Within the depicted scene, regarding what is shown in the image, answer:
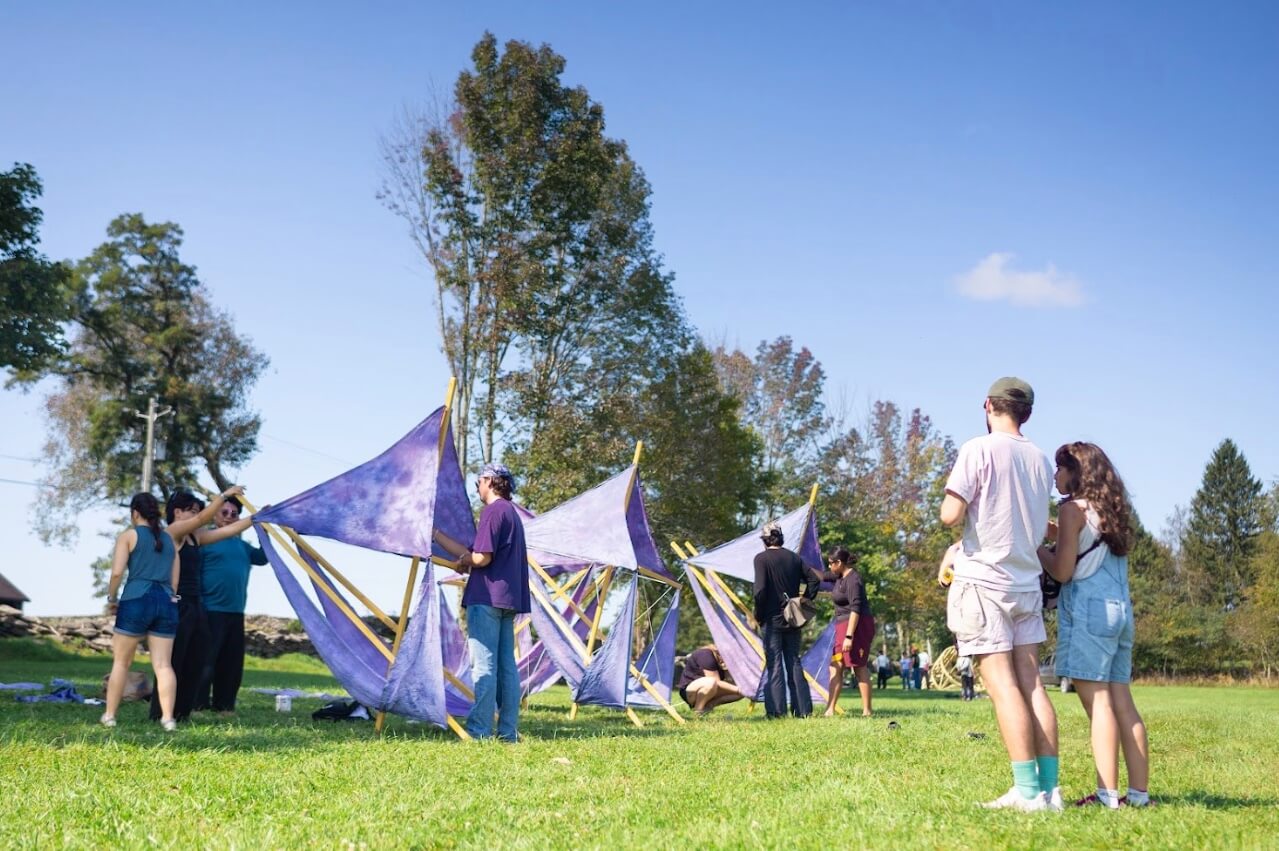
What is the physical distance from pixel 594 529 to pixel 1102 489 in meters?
7.24

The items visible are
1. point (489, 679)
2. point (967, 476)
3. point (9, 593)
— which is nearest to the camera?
point (967, 476)

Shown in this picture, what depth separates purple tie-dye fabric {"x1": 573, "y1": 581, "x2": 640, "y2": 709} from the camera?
447 inches

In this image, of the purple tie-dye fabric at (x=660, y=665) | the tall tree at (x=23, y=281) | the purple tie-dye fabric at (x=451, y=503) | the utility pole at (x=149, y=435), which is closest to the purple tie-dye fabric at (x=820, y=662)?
the purple tie-dye fabric at (x=660, y=665)

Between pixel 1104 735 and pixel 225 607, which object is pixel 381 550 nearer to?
pixel 225 607

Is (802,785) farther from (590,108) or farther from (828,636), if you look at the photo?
(590,108)

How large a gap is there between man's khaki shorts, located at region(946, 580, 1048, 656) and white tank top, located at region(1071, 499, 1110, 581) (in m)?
0.39

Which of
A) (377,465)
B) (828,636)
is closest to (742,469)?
(828,636)

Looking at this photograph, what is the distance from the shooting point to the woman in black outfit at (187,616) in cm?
964

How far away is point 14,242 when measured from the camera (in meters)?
22.5

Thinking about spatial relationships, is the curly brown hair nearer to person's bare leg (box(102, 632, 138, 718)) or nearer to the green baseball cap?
the green baseball cap

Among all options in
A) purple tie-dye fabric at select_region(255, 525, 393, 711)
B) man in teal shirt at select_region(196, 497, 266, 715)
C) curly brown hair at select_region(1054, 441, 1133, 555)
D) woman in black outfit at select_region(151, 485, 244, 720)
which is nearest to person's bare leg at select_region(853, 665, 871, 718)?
purple tie-dye fabric at select_region(255, 525, 393, 711)

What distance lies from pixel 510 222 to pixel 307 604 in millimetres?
20371

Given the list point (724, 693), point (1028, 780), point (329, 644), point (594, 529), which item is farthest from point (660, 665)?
point (1028, 780)

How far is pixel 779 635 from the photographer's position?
12.4m
